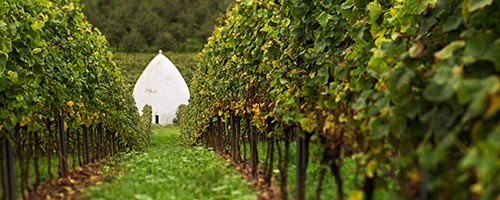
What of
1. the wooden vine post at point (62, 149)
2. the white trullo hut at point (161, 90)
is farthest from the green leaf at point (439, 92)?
the white trullo hut at point (161, 90)

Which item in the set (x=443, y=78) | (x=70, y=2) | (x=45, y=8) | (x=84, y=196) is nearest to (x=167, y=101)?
(x=70, y=2)

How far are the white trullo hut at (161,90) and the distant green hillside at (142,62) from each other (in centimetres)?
1401

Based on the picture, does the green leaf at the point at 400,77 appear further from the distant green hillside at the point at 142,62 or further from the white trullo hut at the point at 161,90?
the distant green hillside at the point at 142,62

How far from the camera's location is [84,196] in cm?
476

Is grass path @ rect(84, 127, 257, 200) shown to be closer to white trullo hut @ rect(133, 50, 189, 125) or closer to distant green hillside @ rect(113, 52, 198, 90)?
white trullo hut @ rect(133, 50, 189, 125)

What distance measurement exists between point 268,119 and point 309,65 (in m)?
0.78

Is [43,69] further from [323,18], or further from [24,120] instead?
[323,18]

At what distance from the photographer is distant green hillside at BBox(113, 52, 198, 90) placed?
170 feet

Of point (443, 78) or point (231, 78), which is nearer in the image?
point (443, 78)

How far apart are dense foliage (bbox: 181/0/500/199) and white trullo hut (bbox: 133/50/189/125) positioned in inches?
1087

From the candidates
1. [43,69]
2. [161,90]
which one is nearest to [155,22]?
[161,90]

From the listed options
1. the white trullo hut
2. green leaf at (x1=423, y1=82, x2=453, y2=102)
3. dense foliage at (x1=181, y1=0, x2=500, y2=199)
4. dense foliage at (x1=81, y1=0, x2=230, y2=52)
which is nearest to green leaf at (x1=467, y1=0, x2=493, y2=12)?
dense foliage at (x1=181, y1=0, x2=500, y2=199)

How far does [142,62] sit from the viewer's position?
55.4 metres

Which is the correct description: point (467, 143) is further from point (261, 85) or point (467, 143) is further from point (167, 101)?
point (167, 101)
